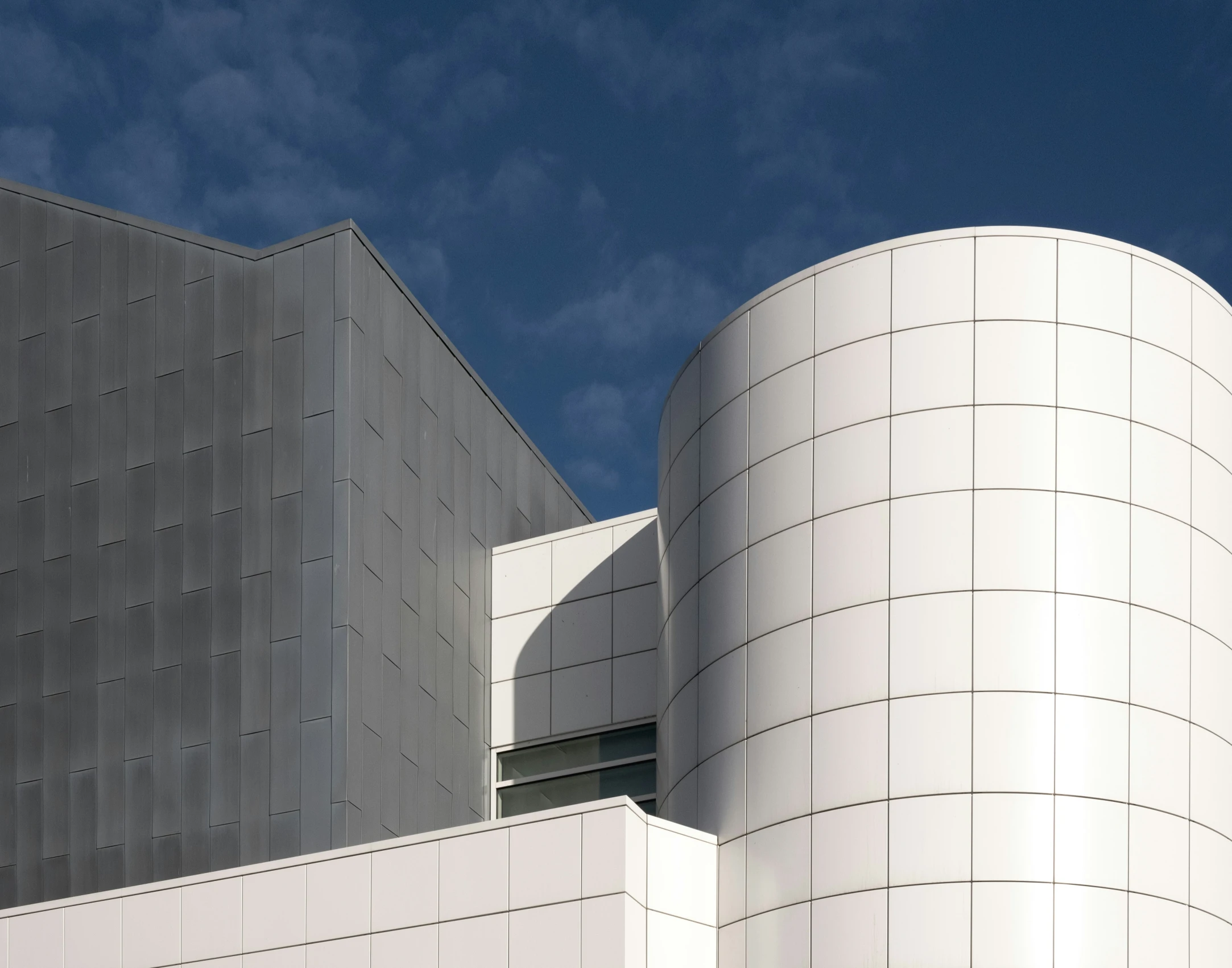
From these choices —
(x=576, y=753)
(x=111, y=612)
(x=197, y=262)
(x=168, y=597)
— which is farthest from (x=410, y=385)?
(x=576, y=753)

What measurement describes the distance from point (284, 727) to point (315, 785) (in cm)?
108

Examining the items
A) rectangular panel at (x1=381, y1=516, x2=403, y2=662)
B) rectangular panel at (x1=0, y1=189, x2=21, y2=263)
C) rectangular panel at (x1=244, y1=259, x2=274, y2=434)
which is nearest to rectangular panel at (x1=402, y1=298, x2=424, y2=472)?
rectangular panel at (x1=381, y1=516, x2=403, y2=662)

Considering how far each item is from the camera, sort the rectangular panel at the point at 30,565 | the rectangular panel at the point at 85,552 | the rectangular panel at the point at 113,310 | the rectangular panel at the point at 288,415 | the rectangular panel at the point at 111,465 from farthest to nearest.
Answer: the rectangular panel at the point at 113,310 → the rectangular panel at the point at 30,565 → the rectangular panel at the point at 111,465 → the rectangular panel at the point at 85,552 → the rectangular panel at the point at 288,415

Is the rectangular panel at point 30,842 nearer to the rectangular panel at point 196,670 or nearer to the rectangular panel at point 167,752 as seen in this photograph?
the rectangular panel at point 167,752

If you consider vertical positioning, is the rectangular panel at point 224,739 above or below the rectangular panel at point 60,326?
below

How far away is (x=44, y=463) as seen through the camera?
97.3 ft

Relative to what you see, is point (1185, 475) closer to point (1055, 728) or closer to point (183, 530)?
point (1055, 728)

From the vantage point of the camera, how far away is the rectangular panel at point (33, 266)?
3058 centimetres

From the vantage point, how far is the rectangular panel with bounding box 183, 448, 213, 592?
27.4 meters

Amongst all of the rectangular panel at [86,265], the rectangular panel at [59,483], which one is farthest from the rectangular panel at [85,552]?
the rectangular panel at [86,265]

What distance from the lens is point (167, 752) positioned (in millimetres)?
26766

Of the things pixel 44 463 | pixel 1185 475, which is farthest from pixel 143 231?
pixel 1185 475

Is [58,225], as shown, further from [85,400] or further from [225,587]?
[225,587]

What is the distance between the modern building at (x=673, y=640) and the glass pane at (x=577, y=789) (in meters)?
0.07
